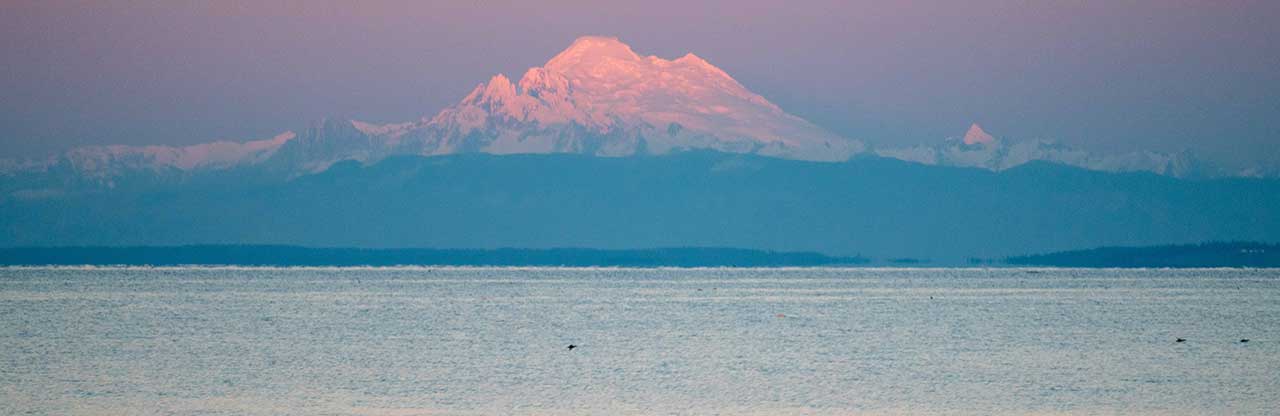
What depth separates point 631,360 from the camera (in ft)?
189

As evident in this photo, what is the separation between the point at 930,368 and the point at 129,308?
63.2 meters

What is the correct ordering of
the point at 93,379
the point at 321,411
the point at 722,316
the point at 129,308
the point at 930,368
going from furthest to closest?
the point at 129,308
the point at 722,316
the point at 930,368
the point at 93,379
the point at 321,411

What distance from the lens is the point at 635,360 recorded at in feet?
188

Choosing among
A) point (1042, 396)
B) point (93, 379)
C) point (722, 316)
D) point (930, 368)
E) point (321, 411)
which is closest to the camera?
point (321, 411)

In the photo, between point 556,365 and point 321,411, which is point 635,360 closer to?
point 556,365

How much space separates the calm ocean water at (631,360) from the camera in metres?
42.8

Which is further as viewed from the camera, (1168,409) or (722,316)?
(722,316)

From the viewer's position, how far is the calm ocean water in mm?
42750

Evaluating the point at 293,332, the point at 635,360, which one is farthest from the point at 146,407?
the point at 293,332

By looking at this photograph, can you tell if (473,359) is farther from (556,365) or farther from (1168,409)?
(1168,409)

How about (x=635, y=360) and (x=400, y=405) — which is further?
(x=635, y=360)

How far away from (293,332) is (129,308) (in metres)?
32.0

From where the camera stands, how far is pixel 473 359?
57188 millimetres

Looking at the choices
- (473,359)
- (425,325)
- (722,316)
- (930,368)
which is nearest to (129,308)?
(425,325)
